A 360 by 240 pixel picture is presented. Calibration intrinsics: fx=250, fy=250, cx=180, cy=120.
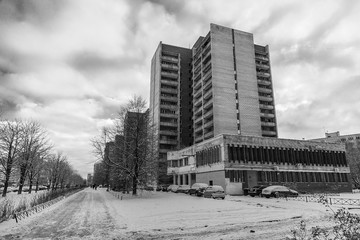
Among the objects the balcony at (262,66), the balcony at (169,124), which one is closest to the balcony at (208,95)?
the balcony at (169,124)

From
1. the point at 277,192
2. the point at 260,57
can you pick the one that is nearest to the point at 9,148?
the point at 277,192

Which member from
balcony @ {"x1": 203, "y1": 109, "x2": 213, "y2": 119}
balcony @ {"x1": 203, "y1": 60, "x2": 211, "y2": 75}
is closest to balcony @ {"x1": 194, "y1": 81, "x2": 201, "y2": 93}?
balcony @ {"x1": 203, "y1": 60, "x2": 211, "y2": 75}

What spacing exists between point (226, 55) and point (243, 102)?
1560 centimetres

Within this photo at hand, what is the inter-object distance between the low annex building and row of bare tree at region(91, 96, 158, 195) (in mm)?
14368

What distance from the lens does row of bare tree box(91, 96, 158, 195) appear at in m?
32.8

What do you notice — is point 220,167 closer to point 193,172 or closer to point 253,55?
point 193,172

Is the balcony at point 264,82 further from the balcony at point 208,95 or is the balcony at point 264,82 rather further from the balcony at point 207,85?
the balcony at point 208,95

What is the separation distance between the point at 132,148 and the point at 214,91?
146 feet

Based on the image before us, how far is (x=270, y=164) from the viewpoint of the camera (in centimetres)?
4522

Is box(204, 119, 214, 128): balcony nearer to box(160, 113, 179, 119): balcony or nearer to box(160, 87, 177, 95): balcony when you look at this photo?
box(160, 113, 179, 119): balcony

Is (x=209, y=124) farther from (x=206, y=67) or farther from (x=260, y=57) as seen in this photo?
(x=260, y=57)

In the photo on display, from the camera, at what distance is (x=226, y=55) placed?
76875 mm

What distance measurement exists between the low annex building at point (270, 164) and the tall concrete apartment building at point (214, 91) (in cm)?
2083

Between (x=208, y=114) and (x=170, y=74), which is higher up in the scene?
(x=170, y=74)
